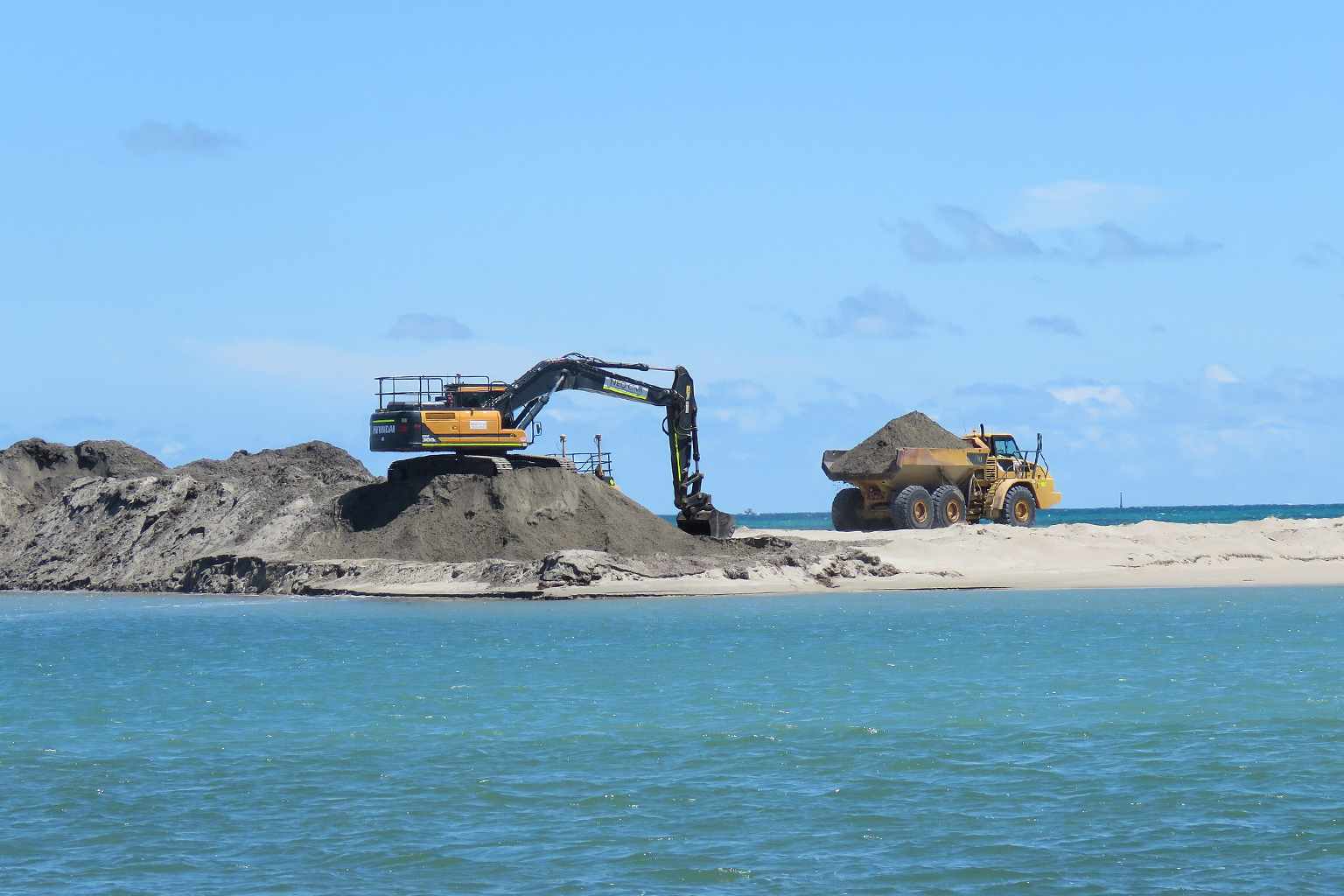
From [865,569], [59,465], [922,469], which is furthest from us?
[59,465]

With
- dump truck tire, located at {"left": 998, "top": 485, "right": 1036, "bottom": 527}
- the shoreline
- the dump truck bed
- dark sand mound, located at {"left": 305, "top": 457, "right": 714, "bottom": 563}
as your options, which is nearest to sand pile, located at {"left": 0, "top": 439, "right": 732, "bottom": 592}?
dark sand mound, located at {"left": 305, "top": 457, "right": 714, "bottom": 563}

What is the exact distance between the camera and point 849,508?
49406mm

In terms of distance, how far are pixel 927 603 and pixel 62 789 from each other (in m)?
23.4

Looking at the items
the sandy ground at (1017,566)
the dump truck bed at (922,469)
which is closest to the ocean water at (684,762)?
the sandy ground at (1017,566)

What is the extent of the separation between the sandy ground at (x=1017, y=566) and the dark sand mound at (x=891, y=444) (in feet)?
7.71

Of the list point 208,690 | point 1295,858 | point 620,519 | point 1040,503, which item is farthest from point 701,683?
point 1040,503

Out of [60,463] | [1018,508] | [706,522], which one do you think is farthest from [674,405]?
[60,463]

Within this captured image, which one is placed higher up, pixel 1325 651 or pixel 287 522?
pixel 287 522

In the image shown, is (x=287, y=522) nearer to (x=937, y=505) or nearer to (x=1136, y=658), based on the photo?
(x=937, y=505)

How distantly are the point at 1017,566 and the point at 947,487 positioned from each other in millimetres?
5266

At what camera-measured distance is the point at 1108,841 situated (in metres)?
11.1

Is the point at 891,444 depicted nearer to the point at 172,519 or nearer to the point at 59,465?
the point at 172,519

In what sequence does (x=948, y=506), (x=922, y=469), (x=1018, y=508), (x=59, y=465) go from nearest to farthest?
(x=948, y=506), (x=922, y=469), (x=1018, y=508), (x=59, y=465)

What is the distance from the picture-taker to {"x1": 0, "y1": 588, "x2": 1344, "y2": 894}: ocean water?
420 inches
